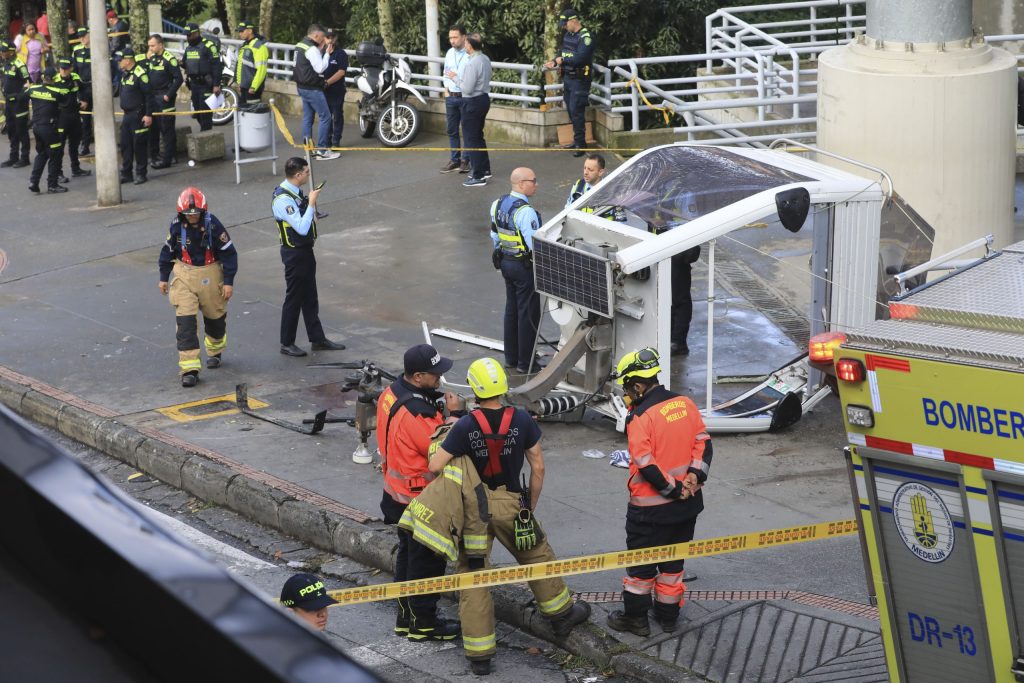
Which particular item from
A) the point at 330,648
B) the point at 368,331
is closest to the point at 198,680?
the point at 330,648

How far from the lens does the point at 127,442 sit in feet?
34.6

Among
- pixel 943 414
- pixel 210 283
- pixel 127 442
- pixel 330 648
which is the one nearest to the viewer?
pixel 330 648

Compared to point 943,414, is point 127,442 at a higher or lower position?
lower

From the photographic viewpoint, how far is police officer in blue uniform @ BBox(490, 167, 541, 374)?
1130 cm

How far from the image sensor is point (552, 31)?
66.5 feet

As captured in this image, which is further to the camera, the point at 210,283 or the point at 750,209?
the point at 210,283

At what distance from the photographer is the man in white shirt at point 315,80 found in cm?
1945

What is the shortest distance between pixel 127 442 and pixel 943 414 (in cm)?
692

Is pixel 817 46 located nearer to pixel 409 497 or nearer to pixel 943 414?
pixel 409 497

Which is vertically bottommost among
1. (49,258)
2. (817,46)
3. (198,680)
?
(49,258)

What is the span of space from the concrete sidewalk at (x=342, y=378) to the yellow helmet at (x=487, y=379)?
1.34 meters

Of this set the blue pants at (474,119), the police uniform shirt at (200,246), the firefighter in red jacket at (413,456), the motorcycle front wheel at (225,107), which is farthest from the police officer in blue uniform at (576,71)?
the firefighter in red jacket at (413,456)

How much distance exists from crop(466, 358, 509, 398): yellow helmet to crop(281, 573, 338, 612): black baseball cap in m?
1.42

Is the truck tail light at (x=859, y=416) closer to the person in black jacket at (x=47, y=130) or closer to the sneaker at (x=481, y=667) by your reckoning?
the sneaker at (x=481, y=667)
